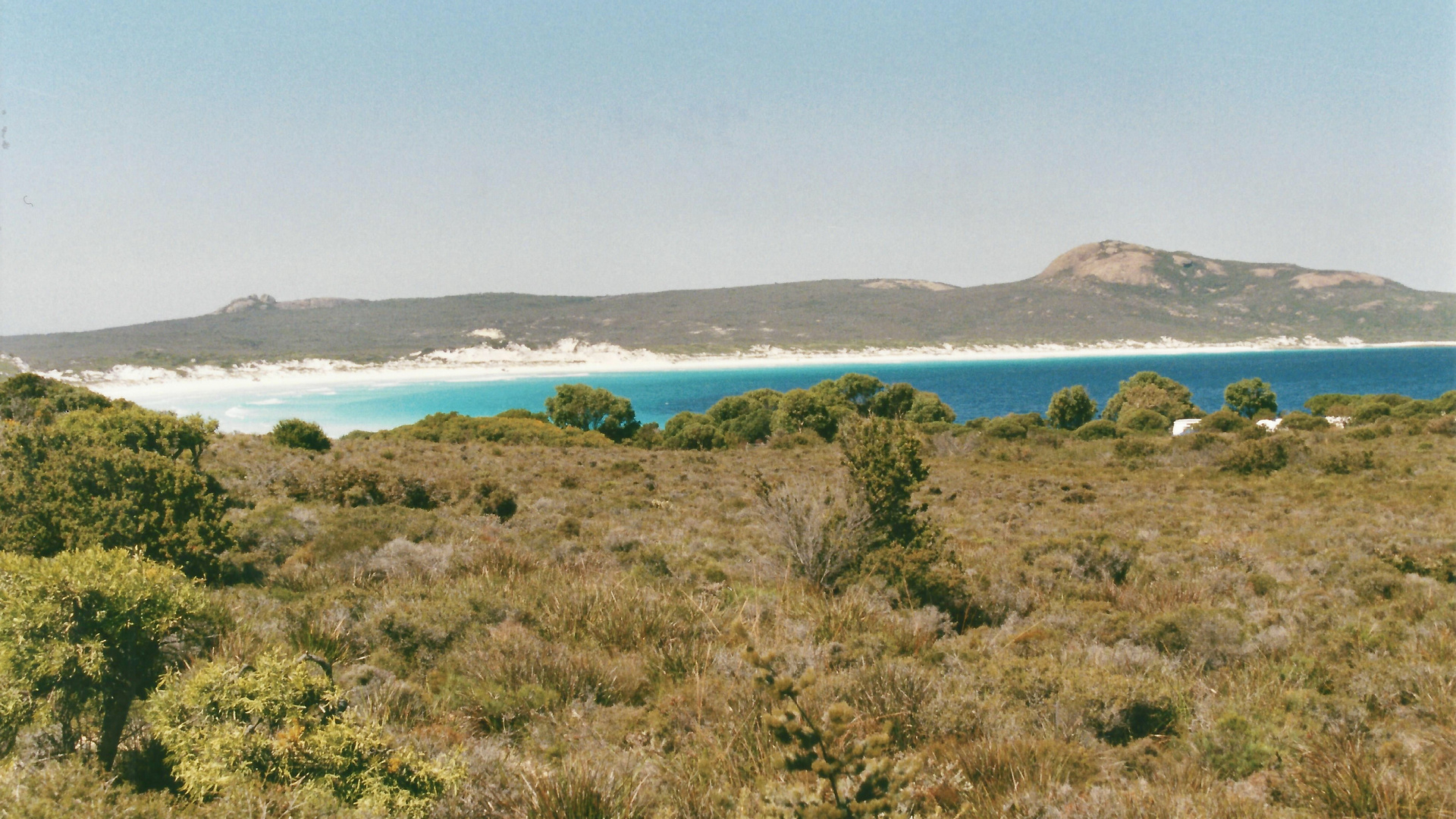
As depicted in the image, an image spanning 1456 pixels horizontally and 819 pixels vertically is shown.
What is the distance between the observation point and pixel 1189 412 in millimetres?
55969

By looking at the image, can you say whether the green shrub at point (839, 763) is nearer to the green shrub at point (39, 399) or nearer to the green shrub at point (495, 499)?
the green shrub at point (495, 499)

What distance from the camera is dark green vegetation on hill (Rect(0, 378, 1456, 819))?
3021mm

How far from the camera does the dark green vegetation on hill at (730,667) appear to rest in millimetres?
3021

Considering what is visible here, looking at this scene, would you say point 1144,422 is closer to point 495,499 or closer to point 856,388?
point 856,388

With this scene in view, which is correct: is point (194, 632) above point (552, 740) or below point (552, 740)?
above

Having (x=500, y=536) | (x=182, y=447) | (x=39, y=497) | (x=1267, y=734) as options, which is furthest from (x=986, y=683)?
(x=182, y=447)

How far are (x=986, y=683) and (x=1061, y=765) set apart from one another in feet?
3.80

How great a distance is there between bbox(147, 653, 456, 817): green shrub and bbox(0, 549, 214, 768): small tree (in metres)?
0.26

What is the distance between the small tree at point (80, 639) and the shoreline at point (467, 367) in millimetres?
99462

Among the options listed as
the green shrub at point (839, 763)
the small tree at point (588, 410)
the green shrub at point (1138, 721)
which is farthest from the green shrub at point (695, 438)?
the green shrub at point (839, 763)

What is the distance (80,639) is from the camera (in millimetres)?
3170

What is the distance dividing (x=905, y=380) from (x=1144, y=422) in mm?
86721

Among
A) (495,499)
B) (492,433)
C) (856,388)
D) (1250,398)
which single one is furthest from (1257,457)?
(1250,398)

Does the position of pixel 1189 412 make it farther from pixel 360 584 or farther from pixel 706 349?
pixel 706 349
